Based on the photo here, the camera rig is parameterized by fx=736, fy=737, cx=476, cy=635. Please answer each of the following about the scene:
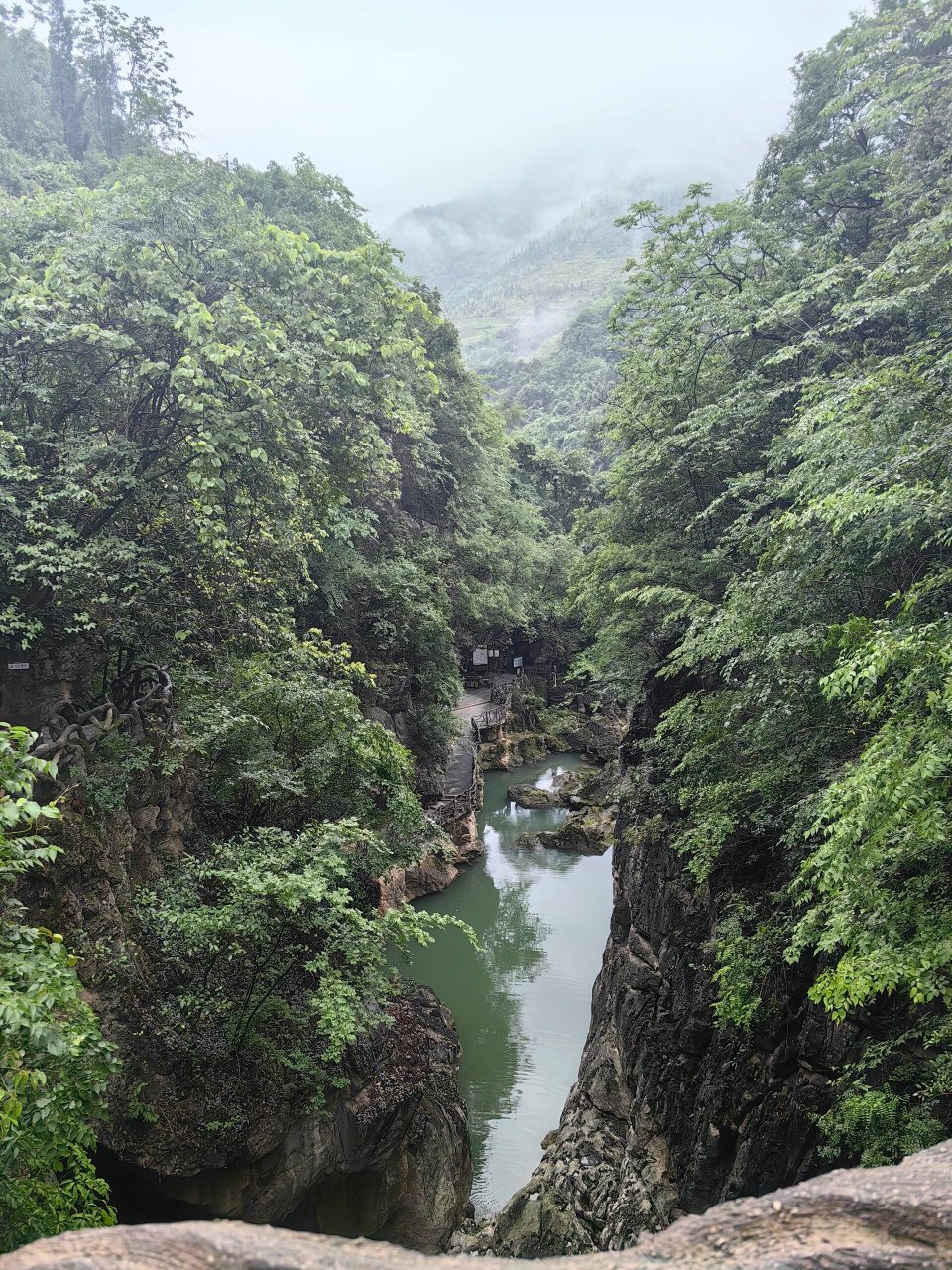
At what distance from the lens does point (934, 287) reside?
28.9ft

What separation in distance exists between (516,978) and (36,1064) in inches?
528

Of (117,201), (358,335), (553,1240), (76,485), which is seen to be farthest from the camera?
(358,335)

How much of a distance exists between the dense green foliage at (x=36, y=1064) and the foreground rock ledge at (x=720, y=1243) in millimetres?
1683

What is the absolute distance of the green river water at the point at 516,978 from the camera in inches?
444

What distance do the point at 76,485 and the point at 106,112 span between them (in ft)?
86.0

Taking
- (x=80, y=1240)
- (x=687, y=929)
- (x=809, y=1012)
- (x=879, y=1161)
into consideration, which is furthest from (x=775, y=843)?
(x=80, y=1240)

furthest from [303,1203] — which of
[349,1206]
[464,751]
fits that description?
[464,751]

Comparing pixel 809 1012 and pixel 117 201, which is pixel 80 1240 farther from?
pixel 117 201

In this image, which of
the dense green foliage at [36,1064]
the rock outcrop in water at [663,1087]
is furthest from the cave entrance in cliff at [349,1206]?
the dense green foliage at [36,1064]

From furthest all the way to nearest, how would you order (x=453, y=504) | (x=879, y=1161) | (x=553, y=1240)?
(x=453, y=504) → (x=553, y=1240) → (x=879, y=1161)

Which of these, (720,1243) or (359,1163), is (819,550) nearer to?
(720,1243)

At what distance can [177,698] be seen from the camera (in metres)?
8.52

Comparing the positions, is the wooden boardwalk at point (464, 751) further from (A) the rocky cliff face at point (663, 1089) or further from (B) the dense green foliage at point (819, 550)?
(A) the rocky cliff face at point (663, 1089)

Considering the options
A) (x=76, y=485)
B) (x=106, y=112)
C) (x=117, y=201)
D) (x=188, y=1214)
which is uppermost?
(x=106, y=112)
